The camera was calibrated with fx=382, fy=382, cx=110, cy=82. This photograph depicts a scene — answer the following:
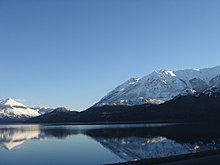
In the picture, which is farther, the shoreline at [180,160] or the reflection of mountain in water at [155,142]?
the reflection of mountain in water at [155,142]

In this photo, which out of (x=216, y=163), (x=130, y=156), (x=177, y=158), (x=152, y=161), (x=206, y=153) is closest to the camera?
(x=216, y=163)

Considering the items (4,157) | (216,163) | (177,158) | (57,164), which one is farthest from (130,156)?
(216,163)

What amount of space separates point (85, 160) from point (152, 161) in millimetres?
15448

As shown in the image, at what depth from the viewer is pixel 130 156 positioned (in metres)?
52.7

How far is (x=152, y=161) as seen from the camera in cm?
3578

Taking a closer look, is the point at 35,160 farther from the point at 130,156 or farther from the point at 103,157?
the point at 130,156

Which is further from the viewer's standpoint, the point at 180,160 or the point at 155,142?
the point at 155,142

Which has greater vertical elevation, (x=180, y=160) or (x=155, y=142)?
(x=155, y=142)

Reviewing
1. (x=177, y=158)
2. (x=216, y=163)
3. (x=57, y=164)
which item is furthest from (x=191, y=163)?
(x=57, y=164)

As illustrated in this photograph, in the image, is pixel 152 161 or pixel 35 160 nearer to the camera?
pixel 152 161

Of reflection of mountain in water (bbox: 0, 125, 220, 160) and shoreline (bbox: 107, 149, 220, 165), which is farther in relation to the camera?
reflection of mountain in water (bbox: 0, 125, 220, 160)

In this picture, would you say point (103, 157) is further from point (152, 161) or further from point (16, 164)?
point (152, 161)

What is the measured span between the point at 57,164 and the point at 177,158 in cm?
1514

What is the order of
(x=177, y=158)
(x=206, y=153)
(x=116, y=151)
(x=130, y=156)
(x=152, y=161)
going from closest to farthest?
(x=152, y=161) < (x=177, y=158) < (x=206, y=153) < (x=130, y=156) < (x=116, y=151)
